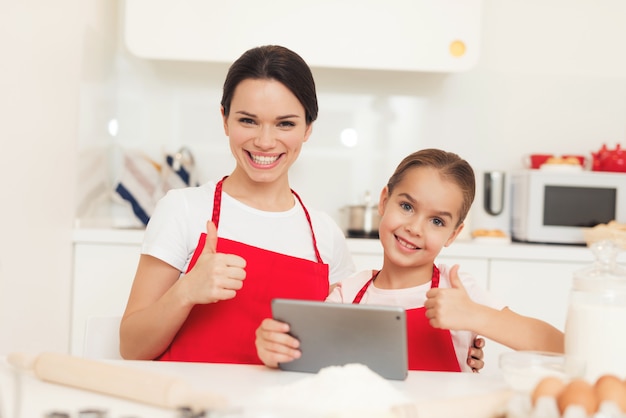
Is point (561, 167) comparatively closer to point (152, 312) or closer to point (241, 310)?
point (241, 310)

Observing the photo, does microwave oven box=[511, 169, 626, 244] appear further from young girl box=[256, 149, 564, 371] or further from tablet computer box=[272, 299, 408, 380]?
tablet computer box=[272, 299, 408, 380]

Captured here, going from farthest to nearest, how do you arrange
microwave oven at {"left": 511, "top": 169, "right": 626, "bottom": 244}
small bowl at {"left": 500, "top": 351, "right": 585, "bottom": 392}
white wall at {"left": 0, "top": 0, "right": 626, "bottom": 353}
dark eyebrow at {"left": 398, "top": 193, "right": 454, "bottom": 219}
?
white wall at {"left": 0, "top": 0, "right": 626, "bottom": 353} → microwave oven at {"left": 511, "top": 169, "right": 626, "bottom": 244} → dark eyebrow at {"left": 398, "top": 193, "right": 454, "bottom": 219} → small bowl at {"left": 500, "top": 351, "right": 585, "bottom": 392}

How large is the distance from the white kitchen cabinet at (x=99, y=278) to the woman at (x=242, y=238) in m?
0.90

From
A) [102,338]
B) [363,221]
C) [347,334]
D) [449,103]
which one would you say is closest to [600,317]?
[347,334]

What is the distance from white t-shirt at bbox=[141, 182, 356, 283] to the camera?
1.50 meters

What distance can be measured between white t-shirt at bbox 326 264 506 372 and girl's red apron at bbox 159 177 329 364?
6cm

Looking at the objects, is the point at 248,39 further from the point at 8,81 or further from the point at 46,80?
the point at 8,81

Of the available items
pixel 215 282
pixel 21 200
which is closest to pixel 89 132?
pixel 21 200

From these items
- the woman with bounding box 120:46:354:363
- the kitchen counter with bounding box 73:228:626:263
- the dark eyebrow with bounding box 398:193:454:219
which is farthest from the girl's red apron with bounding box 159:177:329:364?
the kitchen counter with bounding box 73:228:626:263

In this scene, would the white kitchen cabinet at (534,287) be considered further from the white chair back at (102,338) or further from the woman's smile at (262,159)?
the white chair back at (102,338)

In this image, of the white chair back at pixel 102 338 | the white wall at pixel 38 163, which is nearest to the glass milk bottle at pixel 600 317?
the white chair back at pixel 102 338

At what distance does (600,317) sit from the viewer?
101cm

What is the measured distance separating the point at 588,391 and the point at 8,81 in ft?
4.75

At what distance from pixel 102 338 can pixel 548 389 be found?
0.95 meters
